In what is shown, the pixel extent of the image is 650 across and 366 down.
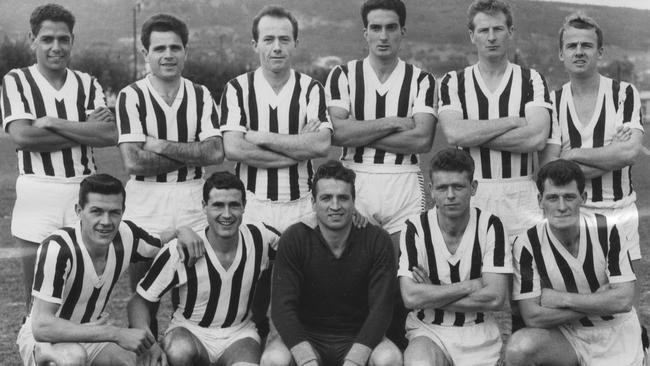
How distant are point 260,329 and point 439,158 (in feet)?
4.29

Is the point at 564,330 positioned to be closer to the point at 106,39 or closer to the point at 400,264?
the point at 400,264

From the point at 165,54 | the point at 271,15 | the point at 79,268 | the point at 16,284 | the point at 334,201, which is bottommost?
the point at 16,284

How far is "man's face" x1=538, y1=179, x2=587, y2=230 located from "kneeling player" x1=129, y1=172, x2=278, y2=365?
143 centimetres

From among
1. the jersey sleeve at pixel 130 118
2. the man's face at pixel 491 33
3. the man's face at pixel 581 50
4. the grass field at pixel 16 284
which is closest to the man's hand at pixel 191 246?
the jersey sleeve at pixel 130 118

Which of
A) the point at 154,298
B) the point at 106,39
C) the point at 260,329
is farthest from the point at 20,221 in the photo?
the point at 106,39

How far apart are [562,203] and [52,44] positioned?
9.20 ft

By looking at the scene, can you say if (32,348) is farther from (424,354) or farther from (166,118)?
(424,354)

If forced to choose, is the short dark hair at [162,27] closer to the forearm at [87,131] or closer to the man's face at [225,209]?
the forearm at [87,131]

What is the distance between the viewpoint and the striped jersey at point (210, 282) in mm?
4031

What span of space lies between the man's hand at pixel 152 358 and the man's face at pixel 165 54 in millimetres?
1460

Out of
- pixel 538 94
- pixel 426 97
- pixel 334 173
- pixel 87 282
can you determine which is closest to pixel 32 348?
pixel 87 282

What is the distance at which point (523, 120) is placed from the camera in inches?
169

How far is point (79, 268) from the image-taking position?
393cm

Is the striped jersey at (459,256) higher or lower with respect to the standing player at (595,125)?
lower
